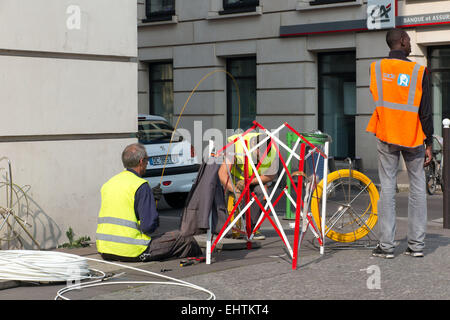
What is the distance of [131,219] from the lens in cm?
708

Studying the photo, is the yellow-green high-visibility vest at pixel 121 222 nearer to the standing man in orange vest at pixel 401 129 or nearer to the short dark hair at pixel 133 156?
the short dark hair at pixel 133 156

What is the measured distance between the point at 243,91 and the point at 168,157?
1082 centimetres

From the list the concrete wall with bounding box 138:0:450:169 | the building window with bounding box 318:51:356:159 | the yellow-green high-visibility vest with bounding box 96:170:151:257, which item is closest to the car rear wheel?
the yellow-green high-visibility vest with bounding box 96:170:151:257

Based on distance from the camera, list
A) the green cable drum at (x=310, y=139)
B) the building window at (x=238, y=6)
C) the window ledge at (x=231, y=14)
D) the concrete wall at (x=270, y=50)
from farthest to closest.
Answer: the building window at (x=238, y=6)
the window ledge at (x=231, y=14)
the concrete wall at (x=270, y=50)
the green cable drum at (x=310, y=139)

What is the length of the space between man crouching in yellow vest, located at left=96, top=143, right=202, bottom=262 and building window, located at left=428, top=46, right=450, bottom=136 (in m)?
12.8

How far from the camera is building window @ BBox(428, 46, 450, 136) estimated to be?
18766mm

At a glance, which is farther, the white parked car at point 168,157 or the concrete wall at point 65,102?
the white parked car at point 168,157

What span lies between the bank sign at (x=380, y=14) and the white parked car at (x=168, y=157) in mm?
8146

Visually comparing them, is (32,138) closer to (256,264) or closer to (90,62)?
(90,62)

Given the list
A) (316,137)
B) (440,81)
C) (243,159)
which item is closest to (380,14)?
(440,81)

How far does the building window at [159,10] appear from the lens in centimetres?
2347

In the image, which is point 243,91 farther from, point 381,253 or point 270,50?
point 381,253

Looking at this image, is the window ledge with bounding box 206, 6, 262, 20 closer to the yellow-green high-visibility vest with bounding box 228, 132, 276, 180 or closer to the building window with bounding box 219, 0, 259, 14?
the building window with bounding box 219, 0, 259, 14

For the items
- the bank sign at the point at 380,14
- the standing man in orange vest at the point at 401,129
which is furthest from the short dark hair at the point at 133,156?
the bank sign at the point at 380,14
